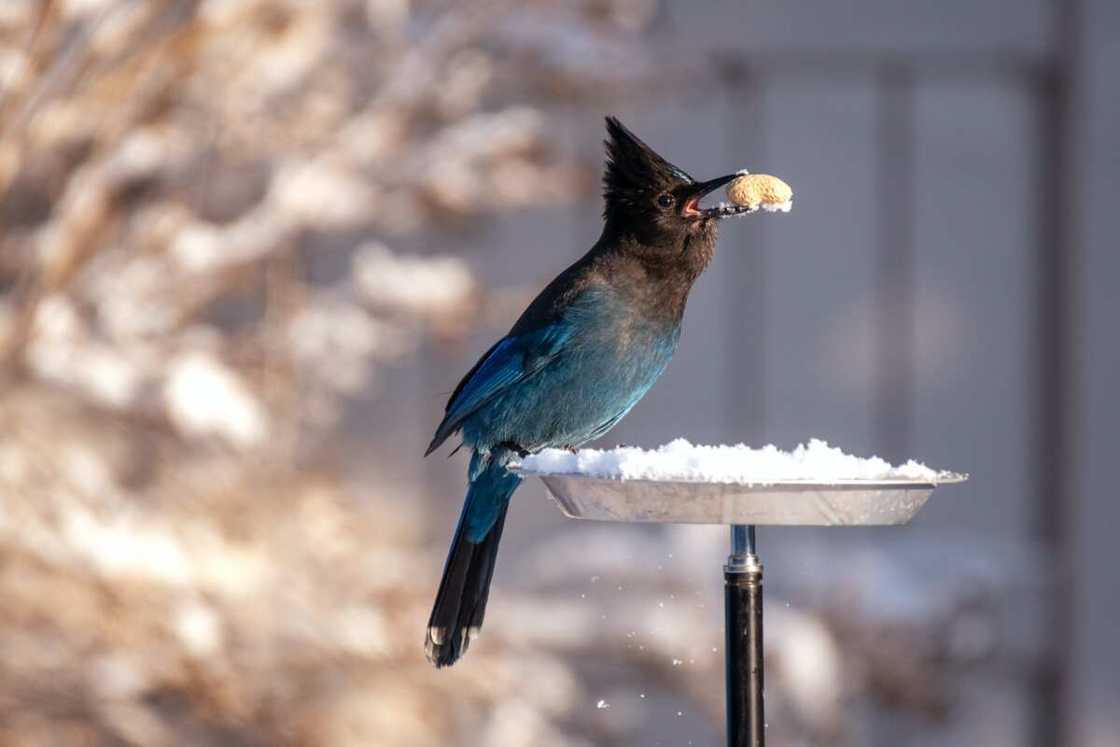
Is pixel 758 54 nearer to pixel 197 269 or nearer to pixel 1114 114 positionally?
pixel 1114 114

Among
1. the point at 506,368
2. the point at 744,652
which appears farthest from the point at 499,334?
the point at 744,652

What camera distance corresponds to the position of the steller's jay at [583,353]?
194 cm

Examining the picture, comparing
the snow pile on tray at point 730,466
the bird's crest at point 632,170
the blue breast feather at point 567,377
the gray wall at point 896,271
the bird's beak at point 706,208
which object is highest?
the gray wall at point 896,271

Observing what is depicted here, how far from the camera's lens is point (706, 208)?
192cm

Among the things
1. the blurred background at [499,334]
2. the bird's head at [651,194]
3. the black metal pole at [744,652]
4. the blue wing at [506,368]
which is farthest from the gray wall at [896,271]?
the black metal pole at [744,652]

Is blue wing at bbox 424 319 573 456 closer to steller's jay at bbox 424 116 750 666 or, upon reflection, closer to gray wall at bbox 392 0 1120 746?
steller's jay at bbox 424 116 750 666

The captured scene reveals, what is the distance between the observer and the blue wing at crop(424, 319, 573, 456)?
6.71 ft

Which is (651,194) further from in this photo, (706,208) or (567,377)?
(567,377)

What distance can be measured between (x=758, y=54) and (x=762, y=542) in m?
1.23

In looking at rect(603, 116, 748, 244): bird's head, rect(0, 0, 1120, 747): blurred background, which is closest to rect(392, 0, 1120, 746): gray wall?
rect(0, 0, 1120, 747): blurred background

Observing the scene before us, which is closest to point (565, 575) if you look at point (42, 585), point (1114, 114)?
point (42, 585)

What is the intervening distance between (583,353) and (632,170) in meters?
0.24

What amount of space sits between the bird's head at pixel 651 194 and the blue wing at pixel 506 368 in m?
0.16

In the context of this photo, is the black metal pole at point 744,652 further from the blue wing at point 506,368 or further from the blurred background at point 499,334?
the blurred background at point 499,334
